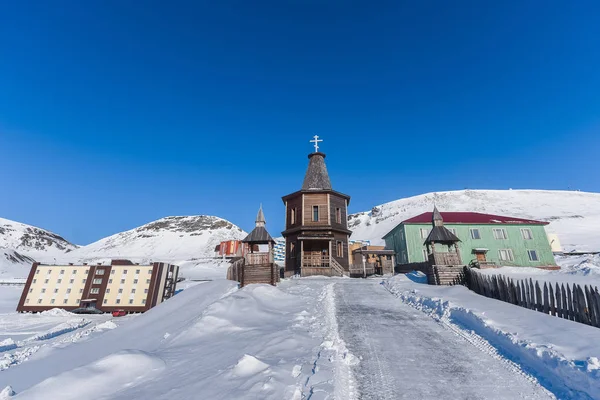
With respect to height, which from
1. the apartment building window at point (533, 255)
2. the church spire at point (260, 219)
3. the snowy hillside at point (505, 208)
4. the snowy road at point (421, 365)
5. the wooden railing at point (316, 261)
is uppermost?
the snowy hillside at point (505, 208)

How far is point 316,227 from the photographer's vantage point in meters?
26.9

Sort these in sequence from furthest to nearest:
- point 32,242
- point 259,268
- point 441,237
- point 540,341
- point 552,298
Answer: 1. point 32,242
2. point 441,237
3. point 259,268
4. point 552,298
5. point 540,341

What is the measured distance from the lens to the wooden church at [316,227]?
2544 centimetres

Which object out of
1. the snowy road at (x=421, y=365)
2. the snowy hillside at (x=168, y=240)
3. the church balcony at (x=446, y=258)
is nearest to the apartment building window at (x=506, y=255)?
the church balcony at (x=446, y=258)

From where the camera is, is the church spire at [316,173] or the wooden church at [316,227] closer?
the wooden church at [316,227]

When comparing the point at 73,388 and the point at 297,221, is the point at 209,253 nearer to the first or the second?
the point at 297,221

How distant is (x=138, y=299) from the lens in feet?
81.5

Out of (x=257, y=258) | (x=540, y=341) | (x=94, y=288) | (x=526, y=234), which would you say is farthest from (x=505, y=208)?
(x=94, y=288)

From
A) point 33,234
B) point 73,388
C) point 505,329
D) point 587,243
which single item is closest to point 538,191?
point 587,243

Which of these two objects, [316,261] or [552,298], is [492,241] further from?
[552,298]

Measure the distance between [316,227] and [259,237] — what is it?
29.1 feet

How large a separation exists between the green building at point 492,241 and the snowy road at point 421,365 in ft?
88.5

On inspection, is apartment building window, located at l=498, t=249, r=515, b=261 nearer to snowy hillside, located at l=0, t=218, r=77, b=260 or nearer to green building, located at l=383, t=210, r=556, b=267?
green building, located at l=383, t=210, r=556, b=267

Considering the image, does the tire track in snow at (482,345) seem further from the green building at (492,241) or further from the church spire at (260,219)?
the green building at (492,241)
